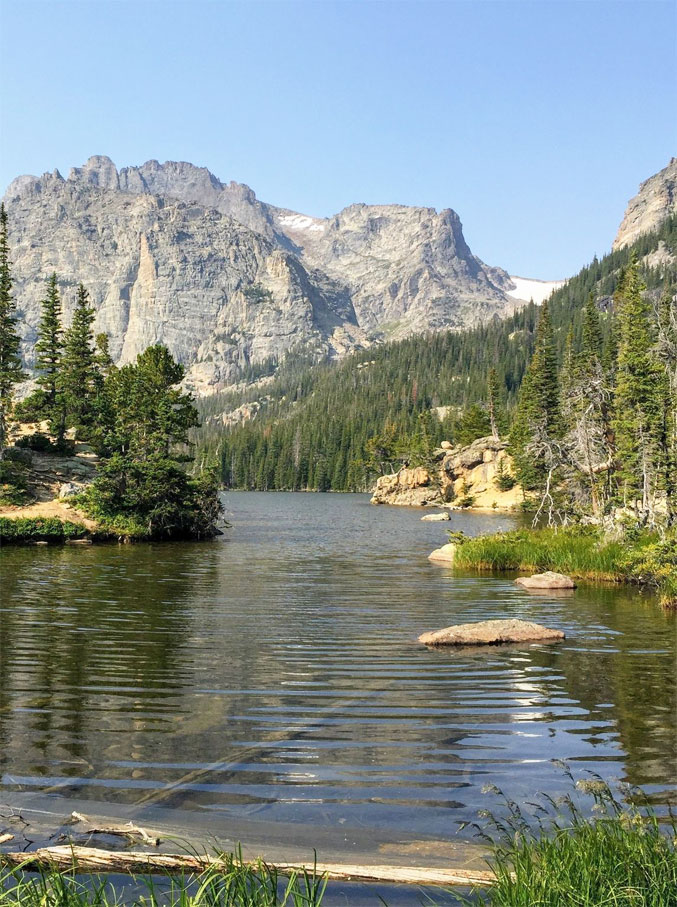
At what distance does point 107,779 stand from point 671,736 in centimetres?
782

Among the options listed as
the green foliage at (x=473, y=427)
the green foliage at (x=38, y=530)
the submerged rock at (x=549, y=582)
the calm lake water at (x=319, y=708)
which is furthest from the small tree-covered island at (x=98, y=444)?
the green foliage at (x=473, y=427)

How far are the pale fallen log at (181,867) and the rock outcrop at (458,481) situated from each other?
9864 centimetres

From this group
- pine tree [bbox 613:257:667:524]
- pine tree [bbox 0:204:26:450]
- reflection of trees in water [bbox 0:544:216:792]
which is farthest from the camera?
pine tree [bbox 0:204:26:450]

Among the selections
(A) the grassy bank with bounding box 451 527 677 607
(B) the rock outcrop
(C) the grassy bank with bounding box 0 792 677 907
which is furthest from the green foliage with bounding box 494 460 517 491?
(C) the grassy bank with bounding box 0 792 677 907

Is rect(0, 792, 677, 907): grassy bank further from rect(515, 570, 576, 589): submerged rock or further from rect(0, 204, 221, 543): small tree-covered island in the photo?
rect(0, 204, 221, 543): small tree-covered island

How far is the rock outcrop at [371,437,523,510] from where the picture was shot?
351ft

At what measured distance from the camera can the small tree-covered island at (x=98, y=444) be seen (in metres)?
47.3

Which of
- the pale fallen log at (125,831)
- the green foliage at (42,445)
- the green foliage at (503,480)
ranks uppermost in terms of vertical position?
the green foliage at (42,445)

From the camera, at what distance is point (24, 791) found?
8336 millimetres

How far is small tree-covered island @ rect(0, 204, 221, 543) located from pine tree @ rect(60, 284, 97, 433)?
0.27 ft

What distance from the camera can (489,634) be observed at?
1784cm

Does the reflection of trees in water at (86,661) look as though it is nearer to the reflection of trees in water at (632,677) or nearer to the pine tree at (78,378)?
the reflection of trees in water at (632,677)

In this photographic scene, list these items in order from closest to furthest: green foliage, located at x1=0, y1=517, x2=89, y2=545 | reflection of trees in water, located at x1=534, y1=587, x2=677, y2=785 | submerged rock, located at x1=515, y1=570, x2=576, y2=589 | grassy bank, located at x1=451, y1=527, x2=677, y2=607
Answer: reflection of trees in water, located at x1=534, y1=587, x2=677, y2=785 < grassy bank, located at x1=451, y1=527, x2=677, y2=607 < submerged rock, located at x1=515, y1=570, x2=576, y2=589 < green foliage, located at x1=0, y1=517, x2=89, y2=545

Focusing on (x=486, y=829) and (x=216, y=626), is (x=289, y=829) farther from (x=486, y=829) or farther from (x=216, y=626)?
(x=216, y=626)
